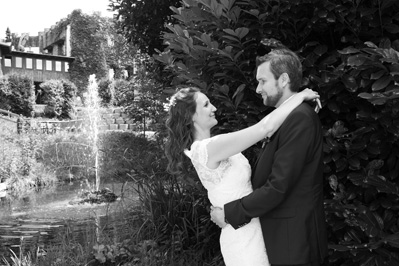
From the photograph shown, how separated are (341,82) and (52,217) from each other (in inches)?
307

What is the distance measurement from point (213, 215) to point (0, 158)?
12.1 metres

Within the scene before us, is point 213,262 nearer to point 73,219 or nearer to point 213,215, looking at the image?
point 213,215

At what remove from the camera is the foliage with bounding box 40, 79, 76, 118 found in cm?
3247

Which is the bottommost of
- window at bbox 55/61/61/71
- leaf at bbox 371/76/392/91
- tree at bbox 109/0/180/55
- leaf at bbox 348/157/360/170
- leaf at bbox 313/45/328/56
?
leaf at bbox 348/157/360/170

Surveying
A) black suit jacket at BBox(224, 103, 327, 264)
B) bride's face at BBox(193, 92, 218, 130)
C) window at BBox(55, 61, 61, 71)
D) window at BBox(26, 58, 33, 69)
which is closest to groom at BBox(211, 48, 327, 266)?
black suit jacket at BBox(224, 103, 327, 264)

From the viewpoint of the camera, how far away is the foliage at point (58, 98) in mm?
32469

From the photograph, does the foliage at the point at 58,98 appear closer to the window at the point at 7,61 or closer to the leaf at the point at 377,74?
the window at the point at 7,61

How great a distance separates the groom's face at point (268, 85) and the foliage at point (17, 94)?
31102 mm

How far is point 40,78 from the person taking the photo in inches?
1598

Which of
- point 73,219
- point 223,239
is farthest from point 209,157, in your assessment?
point 73,219

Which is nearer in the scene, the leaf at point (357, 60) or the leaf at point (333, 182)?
the leaf at point (357, 60)

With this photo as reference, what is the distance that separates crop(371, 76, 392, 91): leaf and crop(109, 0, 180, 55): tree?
5042 mm

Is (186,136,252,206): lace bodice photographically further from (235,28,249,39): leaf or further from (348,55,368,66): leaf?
(235,28,249,39): leaf

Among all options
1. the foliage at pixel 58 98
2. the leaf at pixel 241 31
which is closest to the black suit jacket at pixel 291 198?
the leaf at pixel 241 31
